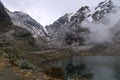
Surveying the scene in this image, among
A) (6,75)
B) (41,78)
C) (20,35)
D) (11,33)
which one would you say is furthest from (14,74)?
(20,35)

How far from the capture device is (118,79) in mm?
74812

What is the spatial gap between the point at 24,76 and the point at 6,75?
7.03 ft

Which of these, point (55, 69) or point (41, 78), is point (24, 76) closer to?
point (41, 78)

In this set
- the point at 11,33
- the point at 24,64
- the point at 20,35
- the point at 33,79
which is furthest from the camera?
the point at 20,35

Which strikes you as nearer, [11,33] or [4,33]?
[4,33]

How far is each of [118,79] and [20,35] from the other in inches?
2987

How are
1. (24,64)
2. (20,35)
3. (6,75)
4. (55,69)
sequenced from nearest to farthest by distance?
(6,75) < (24,64) < (55,69) < (20,35)

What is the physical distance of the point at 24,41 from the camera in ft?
472

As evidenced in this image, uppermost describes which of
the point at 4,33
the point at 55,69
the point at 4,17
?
the point at 4,17

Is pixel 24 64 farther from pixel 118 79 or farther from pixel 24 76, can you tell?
pixel 118 79

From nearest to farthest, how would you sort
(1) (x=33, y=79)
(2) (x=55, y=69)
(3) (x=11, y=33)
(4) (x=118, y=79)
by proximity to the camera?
(1) (x=33, y=79), (2) (x=55, y=69), (4) (x=118, y=79), (3) (x=11, y=33)

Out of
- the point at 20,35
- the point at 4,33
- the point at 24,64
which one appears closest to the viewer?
the point at 24,64

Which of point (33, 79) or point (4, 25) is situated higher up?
point (4, 25)

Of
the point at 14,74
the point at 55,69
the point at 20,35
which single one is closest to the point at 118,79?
the point at 55,69
